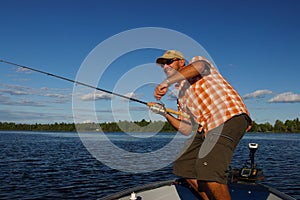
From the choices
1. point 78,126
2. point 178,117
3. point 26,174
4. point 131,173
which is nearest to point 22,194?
point 26,174

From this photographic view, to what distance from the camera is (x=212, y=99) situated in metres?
3.85

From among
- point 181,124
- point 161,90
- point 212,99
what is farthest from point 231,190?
point 161,90

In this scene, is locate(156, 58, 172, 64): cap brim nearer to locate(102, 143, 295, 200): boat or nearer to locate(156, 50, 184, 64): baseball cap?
locate(156, 50, 184, 64): baseball cap

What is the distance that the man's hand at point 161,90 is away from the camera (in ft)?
12.9

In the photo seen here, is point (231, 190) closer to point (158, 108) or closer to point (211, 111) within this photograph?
point (158, 108)

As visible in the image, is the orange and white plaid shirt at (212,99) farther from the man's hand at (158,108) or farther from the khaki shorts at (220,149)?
the man's hand at (158,108)

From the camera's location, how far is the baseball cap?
4.01 meters

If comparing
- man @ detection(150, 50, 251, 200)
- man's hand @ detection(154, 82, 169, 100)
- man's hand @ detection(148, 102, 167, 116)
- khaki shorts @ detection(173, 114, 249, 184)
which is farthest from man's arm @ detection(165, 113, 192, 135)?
khaki shorts @ detection(173, 114, 249, 184)

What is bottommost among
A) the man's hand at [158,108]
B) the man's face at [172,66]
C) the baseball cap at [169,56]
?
the man's hand at [158,108]

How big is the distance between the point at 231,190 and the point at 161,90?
274 centimetres

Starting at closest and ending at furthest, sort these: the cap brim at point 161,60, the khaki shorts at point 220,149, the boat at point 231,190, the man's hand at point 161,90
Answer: the khaki shorts at point 220,149
the man's hand at point 161,90
the cap brim at point 161,60
the boat at point 231,190

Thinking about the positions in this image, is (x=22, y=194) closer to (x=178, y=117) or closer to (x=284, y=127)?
(x=178, y=117)

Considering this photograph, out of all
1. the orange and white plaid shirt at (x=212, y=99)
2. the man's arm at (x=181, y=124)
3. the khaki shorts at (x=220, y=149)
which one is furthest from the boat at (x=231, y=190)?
the orange and white plaid shirt at (x=212, y=99)

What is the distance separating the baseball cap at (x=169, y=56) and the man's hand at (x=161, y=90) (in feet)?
1.05
